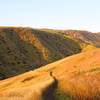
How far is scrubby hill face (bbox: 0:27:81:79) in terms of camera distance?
112250mm

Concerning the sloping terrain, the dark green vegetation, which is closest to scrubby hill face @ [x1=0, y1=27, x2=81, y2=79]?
the dark green vegetation

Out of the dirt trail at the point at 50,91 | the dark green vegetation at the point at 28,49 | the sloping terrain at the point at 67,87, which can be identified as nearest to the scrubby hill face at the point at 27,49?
the dark green vegetation at the point at 28,49

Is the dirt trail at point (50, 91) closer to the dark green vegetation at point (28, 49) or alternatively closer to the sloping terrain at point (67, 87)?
the sloping terrain at point (67, 87)

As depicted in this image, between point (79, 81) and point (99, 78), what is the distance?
109 cm

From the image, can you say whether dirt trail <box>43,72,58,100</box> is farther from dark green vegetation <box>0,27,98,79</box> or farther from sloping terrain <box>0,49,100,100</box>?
dark green vegetation <box>0,27,98,79</box>

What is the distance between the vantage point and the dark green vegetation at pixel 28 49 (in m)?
112

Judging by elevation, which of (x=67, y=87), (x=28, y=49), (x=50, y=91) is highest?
(x=67, y=87)

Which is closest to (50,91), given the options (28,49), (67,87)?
(67,87)

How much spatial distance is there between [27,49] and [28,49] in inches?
21.7

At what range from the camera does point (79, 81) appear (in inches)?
614

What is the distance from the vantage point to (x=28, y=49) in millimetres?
134375

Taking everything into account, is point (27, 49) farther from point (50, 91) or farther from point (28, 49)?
point (50, 91)

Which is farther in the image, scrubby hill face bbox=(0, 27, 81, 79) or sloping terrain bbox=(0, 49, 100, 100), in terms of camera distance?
scrubby hill face bbox=(0, 27, 81, 79)

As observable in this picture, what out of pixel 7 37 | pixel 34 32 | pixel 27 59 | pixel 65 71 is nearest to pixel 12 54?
pixel 27 59
